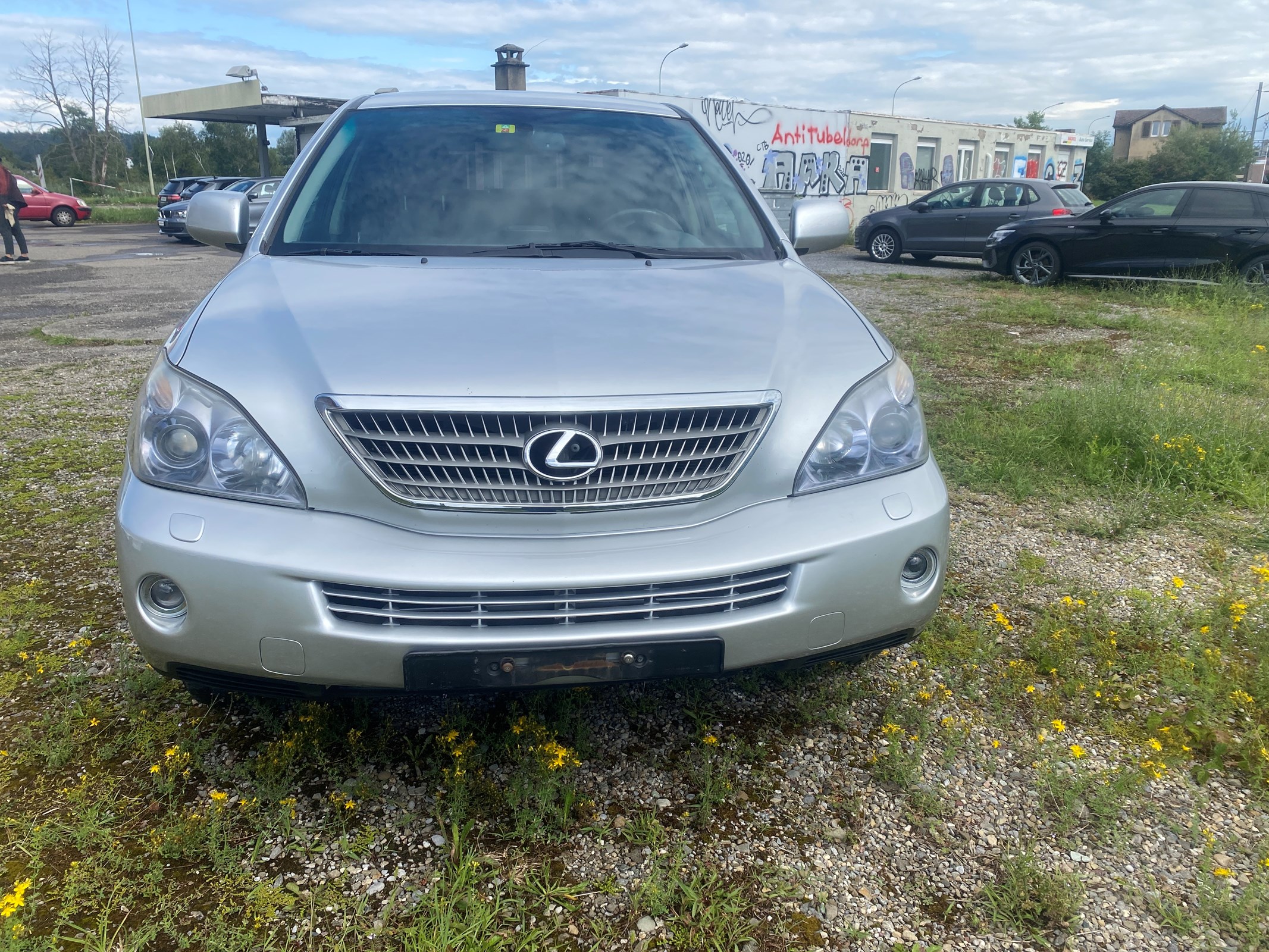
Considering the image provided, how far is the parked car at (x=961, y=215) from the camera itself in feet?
48.2

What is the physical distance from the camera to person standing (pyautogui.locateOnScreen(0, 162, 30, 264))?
15.0 metres

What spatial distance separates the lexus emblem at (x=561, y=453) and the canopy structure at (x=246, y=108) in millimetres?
28387

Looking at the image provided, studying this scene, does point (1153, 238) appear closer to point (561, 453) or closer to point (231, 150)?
point (561, 453)

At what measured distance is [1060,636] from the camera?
2.91 meters

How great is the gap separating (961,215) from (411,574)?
15705 millimetres

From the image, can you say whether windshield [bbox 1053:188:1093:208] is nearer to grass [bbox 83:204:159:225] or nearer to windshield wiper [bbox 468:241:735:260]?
windshield wiper [bbox 468:241:735:260]

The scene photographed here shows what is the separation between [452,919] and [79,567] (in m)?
2.38

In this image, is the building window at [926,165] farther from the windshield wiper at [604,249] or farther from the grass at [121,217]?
the windshield wiper at [604,249]

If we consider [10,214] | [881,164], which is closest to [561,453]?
[10,214]

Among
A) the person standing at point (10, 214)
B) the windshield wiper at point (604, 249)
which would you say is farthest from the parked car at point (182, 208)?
the windshield wiper at point (604, 249)

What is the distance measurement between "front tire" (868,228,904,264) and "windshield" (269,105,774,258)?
47.5 feet

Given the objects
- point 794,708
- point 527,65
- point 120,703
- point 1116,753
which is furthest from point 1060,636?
point 527,65

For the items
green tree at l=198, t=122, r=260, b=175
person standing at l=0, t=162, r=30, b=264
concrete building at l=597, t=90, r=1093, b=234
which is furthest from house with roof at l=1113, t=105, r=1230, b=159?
person standing at l=0, t=162, r=30, b=264

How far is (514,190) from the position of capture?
3.04 m
